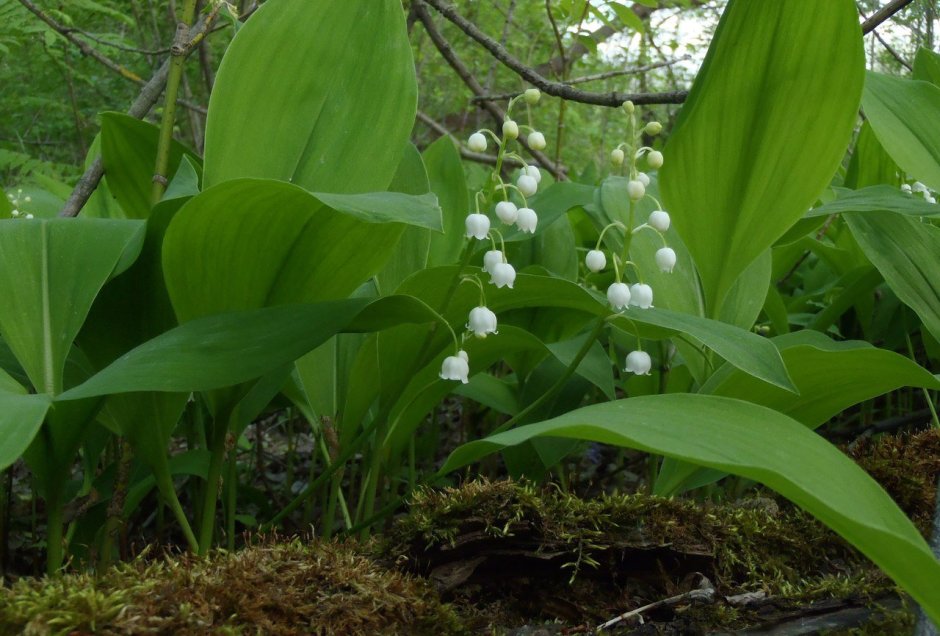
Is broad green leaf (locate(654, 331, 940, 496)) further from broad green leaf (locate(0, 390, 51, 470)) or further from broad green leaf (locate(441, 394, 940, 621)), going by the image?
broad green leaf (locate(0, 390, 51, 470))

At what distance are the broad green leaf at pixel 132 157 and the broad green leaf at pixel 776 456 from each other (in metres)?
1.11

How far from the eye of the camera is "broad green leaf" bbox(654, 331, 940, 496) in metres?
1.20

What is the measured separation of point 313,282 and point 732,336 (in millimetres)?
612

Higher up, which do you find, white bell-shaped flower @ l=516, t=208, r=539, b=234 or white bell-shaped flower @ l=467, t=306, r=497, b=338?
white bell-shaped flower @ l=516, t=208, r=539, b=234

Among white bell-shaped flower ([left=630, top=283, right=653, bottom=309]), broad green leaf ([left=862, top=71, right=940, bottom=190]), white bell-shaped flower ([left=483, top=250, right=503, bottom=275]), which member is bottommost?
white bell-shaped flower ([left=630, top=283, right=653, bottom=309])

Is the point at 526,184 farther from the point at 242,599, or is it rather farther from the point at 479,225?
the point at 242,599

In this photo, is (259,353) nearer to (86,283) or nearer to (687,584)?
(86,283)

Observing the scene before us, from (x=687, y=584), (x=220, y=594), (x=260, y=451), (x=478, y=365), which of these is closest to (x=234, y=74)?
(x=478, y=365)

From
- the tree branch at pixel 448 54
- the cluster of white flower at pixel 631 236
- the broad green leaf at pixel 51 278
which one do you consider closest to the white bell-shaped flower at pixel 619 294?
the cluster of white flower at pixel 631 236

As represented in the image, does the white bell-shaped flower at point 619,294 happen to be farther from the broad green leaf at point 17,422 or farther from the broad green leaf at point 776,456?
the broad green leaf at point 17,422

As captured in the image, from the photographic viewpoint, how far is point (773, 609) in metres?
1.17

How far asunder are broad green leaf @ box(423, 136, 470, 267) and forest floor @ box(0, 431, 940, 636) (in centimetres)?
63

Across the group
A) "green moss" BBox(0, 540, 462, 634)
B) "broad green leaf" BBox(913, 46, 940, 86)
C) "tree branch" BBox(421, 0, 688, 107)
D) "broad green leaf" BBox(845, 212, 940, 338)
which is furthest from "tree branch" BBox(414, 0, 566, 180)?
"green moss" BBox(0, 540, 462, 634)

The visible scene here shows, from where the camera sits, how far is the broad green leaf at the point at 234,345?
0.98 metres
